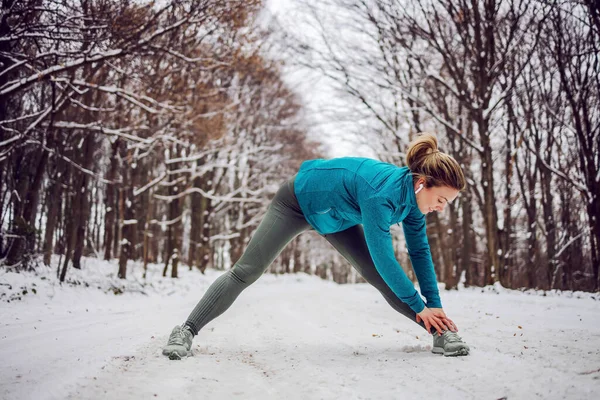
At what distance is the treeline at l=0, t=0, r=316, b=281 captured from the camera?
557 centimetres

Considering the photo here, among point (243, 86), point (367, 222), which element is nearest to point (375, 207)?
point (367, 222)

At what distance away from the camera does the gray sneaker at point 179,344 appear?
2004mm

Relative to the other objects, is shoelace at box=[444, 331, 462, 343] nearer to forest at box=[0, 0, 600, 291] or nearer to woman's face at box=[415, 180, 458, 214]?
woman's face at box=[415, 180, 458, 214]

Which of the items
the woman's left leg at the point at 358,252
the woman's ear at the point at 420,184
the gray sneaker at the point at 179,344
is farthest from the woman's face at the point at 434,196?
the gray sneaker at the point at 179,344

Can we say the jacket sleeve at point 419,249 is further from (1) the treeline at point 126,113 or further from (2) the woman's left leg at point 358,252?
(1) the treeline at point 126,113

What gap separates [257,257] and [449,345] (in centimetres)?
118

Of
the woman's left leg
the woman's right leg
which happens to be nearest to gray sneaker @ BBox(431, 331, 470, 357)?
the woman's left leg

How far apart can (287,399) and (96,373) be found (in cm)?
88

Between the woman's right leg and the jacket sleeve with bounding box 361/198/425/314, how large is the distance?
0.55 metres

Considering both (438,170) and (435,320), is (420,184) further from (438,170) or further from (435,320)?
(435,320)

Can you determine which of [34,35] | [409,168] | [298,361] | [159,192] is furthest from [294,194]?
[159,192]

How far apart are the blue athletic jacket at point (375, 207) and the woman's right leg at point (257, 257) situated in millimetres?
111

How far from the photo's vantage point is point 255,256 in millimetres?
2332

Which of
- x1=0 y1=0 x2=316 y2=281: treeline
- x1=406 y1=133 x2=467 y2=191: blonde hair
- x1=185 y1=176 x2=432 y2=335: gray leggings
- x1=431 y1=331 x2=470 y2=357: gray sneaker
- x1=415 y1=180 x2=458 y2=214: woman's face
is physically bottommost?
x1=431 y1=331 x2=470 y2=357: gray sneaker
